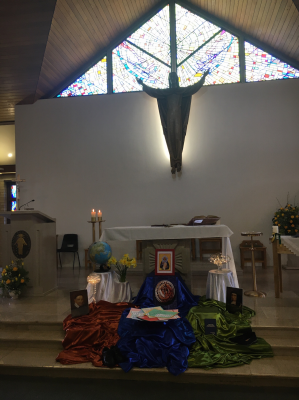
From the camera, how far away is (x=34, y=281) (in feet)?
16.1

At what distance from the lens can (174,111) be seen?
7227 millimetres

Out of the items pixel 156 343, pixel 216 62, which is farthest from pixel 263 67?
pixel 156 343

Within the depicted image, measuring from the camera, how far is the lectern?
489 cm

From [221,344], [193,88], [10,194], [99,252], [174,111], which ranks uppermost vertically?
[193,88]

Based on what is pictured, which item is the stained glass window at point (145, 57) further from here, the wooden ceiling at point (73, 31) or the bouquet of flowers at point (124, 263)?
the bouquet of flowers at point (124, 263)

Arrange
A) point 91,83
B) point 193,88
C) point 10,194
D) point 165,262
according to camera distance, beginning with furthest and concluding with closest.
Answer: point 10,194
point 91,83
point 193,88
point 165,262

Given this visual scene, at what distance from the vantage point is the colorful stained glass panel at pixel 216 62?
25.2ft

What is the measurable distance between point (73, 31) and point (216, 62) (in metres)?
3.29

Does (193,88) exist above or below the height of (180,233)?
above

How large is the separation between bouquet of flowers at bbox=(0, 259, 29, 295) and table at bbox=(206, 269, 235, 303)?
263 cm

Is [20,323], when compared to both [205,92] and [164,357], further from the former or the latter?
[205,92]

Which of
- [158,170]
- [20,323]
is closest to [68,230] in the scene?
[158,170]

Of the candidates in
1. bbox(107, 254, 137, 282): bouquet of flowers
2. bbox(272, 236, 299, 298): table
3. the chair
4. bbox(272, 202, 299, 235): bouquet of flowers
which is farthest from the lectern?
bbox(272, 202, 299, 235): bouquet of flowers

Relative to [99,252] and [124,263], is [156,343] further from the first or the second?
[99,252]
